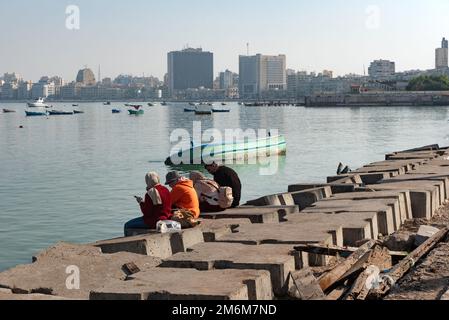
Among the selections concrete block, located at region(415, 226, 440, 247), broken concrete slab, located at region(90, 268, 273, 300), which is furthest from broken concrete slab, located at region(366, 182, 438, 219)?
broken concrete slab, located at region(90, 268, 273, 300)

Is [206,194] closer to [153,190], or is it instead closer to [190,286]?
[153,190]

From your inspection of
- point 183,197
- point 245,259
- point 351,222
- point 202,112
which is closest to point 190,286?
point 245,259

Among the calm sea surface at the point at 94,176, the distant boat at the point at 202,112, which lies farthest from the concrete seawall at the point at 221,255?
the distant boat at the point at 202,112

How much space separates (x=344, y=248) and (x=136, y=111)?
411 feet

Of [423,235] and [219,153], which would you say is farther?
[219,153]

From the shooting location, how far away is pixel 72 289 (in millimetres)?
7133

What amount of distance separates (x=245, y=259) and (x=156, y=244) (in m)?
2.10

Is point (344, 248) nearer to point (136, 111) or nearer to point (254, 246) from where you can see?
point (254, 246)

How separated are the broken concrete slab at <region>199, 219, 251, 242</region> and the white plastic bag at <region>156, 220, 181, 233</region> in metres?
0.34

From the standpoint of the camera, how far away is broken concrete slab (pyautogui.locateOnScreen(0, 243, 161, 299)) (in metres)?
7.15

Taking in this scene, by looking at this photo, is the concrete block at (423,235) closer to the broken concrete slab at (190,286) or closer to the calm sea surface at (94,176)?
the broken concrete slab at (190,286)

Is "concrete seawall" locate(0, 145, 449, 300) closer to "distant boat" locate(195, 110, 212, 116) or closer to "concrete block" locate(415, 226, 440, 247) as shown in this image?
"concrete block" locate(415, 226, 440, 247)

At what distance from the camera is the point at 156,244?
29.7ft
